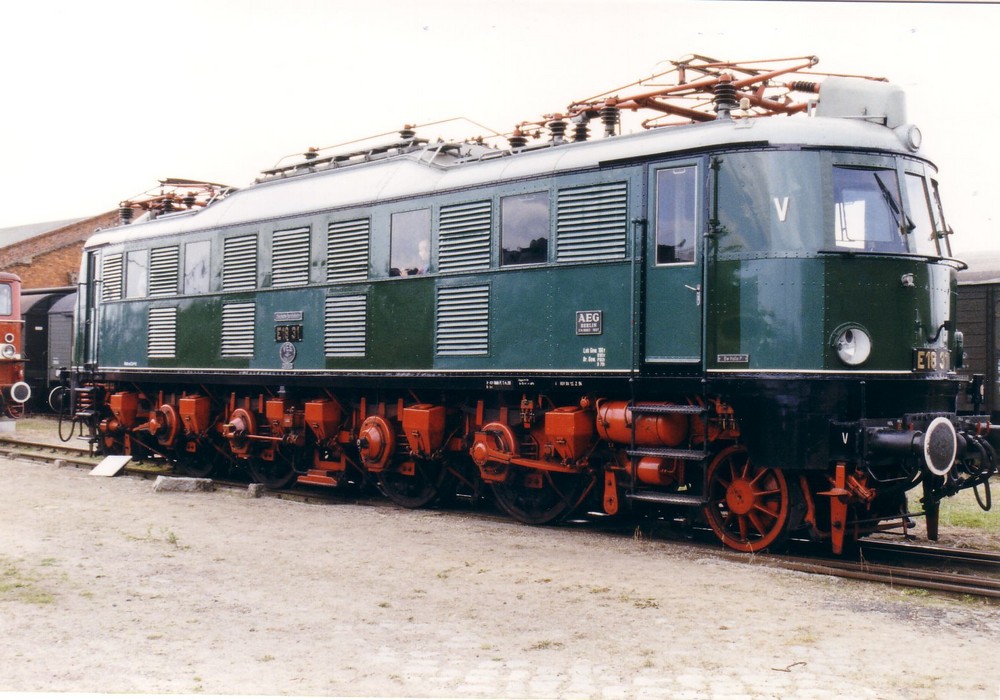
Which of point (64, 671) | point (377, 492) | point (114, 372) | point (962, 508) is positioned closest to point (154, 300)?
point (114, 372)

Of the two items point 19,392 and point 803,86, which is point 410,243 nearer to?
point 803,86

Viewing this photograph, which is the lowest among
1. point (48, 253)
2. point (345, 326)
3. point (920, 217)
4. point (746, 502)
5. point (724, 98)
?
point (746, 502)

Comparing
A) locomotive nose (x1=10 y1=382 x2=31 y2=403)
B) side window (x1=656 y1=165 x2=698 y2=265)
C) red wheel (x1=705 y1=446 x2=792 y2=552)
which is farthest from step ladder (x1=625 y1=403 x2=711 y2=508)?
locomotive nose (x1=10 y1=382 x2=31 y2=403)

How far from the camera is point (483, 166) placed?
37.7 ft

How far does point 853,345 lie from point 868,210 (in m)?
1.30

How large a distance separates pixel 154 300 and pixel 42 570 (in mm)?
8446

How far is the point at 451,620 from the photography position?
6.74 meters

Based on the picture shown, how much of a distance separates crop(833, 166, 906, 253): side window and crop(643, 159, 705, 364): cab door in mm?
1243

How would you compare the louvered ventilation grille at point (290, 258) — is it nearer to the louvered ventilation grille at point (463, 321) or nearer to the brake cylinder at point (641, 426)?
the louvered ventilation grille at point (463, 321)

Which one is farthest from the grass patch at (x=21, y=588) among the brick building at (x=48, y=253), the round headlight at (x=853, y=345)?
the brick building at (x=48, y=253)

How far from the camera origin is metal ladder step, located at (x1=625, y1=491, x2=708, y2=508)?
9.02m

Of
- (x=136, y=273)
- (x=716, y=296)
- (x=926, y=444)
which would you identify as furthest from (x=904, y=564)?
(x=136, y=273)

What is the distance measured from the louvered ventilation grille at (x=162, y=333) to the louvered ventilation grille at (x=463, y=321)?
20.0 feet

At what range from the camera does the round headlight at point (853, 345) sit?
8.54 metres
